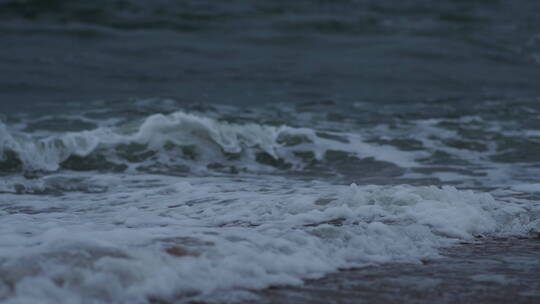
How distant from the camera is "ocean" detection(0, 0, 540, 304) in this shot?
241 centimetres

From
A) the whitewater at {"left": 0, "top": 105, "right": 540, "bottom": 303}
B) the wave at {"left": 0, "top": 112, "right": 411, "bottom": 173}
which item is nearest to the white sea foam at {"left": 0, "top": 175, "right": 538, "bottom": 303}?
the whitewater at {"left": 0, "top": 105, "right": 540, "bottom": 303}

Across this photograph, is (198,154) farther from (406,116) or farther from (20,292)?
(20,292)

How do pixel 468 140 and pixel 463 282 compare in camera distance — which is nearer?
pixel 463 282

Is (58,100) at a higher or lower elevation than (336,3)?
lower

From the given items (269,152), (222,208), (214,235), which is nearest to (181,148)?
(269,152)

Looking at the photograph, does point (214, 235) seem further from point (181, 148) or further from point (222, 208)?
point (181, 148)

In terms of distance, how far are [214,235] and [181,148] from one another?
3357 mm

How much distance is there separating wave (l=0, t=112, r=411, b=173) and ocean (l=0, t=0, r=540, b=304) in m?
0.02

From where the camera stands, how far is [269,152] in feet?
20.3

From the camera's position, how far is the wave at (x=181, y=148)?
18.8 feet

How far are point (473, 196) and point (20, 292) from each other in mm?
2461

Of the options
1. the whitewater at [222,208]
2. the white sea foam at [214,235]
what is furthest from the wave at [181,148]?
the white sea foam at [214,235]

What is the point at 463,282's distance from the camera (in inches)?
96.3

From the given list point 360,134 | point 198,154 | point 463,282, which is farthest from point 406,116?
point 463,282
